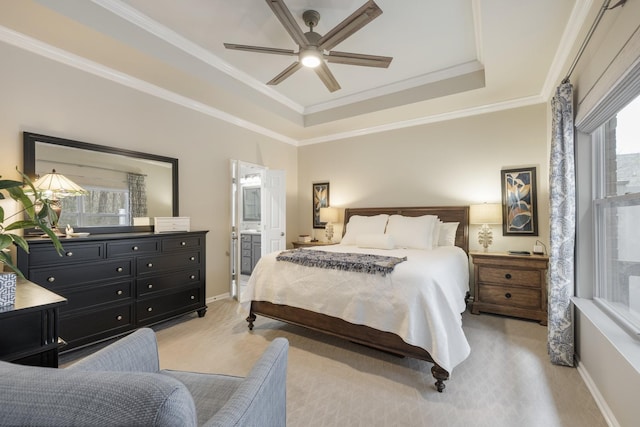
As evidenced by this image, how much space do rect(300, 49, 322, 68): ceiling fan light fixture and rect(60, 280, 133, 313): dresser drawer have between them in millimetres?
2697

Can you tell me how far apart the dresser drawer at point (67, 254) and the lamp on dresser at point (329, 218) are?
3242 millimetres

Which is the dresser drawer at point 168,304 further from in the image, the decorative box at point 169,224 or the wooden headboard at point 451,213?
the wooden headboard at point 451,213

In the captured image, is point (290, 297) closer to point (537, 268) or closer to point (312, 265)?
point (312, 265)

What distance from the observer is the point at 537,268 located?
324 cm

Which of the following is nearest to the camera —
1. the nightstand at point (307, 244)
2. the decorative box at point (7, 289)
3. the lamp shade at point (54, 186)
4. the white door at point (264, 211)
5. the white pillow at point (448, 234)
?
the decorative box at point (7, 289)

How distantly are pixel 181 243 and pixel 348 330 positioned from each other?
6.98 feet

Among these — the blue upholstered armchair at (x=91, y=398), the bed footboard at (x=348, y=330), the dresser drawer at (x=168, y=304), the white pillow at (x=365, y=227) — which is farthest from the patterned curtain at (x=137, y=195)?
the blue upholstered armchair at (x=91, y=398)

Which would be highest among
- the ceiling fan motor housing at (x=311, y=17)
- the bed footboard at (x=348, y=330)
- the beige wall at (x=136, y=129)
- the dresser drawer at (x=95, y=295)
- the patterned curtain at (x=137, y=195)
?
the ceiling fan motor housing at (x=311, y=17)

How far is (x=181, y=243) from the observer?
10.8 ft

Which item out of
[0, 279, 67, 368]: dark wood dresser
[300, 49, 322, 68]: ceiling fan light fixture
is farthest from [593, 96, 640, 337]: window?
[0, 279, 67, 368]: dark wood dresser

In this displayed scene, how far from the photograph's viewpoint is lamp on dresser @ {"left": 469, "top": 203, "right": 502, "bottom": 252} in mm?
3566

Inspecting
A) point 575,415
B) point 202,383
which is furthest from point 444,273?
point 202,383

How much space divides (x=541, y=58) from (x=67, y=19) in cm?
424

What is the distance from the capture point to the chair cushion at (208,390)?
1.16 metres
